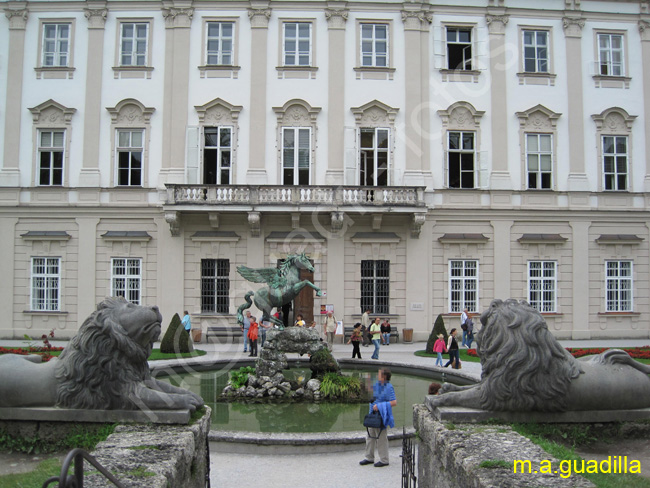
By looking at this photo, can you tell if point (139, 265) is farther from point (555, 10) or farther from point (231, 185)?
point (555, 10)

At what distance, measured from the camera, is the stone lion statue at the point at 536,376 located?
5938 mm

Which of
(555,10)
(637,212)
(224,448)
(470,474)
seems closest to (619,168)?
(637,212)

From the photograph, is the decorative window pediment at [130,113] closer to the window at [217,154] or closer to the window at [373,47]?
the window at [217,154]

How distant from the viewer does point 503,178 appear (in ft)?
86.3

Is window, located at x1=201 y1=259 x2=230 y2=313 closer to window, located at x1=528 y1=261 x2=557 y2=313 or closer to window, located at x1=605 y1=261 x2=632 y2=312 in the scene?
window, located at x1=528 y1=261 x2=557 y2=313

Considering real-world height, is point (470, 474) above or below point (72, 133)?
below

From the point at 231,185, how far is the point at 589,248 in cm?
1603

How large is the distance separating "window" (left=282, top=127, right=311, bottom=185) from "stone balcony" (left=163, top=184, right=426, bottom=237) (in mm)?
1325

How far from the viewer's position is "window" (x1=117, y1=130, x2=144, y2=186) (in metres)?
25.9

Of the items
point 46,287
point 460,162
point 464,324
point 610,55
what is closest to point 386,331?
point 464,324

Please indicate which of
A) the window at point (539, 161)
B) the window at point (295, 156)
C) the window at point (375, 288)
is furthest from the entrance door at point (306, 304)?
the window at point (539, 161)

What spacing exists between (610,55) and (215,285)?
20.9 m

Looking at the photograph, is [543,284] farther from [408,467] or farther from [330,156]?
[408,467]

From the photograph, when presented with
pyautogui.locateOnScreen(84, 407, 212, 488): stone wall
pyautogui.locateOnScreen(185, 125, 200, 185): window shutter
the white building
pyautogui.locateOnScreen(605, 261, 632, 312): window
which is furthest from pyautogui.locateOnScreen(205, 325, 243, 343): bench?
pyautogui.locateOnScreen(84, 407, 212, 488): stone wall
